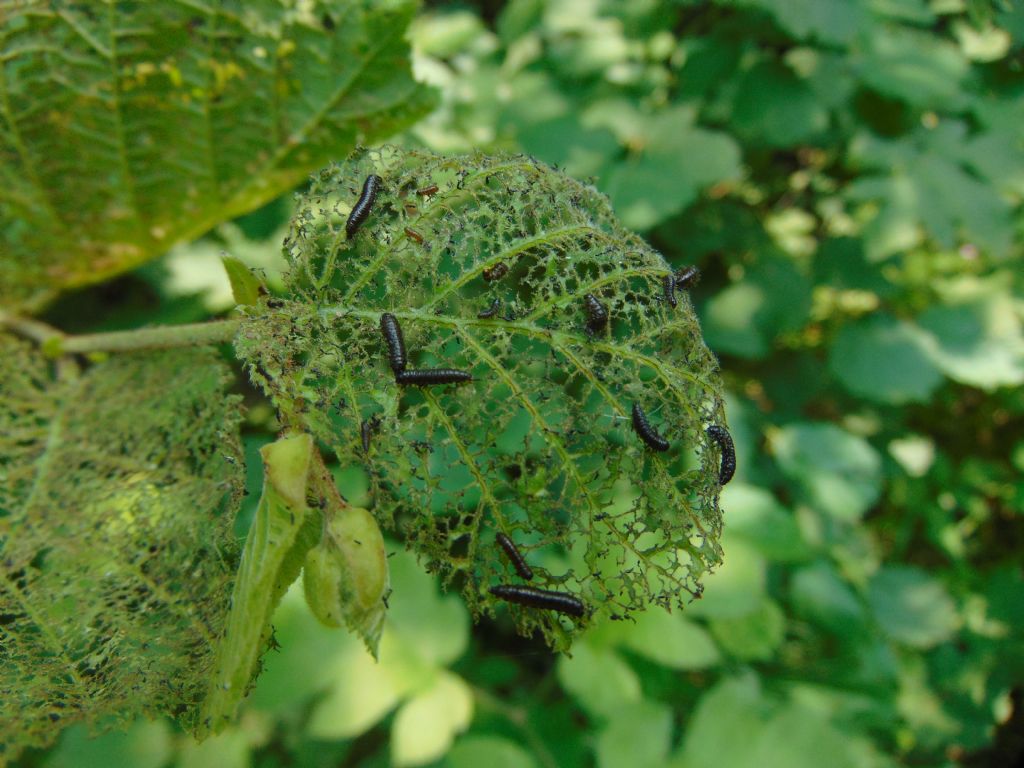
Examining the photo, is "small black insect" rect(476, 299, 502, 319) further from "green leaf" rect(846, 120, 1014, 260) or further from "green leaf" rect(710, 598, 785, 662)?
"green leaf" rect(846, 120, 1014, 260)

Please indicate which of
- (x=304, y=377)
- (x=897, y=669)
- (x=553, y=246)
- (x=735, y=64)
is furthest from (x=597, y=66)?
(x=897, y=669)

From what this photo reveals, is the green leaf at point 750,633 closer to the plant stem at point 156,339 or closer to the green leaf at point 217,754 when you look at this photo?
the green leaf at point 217,754


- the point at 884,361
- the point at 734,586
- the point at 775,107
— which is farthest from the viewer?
the point at 884,361

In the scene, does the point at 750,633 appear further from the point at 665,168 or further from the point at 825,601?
the point at 665,168

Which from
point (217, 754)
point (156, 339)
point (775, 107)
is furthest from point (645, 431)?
point (775, 107)

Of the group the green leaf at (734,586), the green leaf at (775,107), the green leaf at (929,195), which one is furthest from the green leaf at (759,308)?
the green leaf at (734,586)

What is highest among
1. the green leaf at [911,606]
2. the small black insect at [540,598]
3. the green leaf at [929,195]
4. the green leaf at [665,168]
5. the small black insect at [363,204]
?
the small black insect at [363,204]

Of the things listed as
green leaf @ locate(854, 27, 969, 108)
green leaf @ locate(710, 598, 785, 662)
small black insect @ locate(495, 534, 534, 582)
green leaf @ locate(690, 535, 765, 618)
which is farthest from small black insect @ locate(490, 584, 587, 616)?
green leaf @ locate(854, 27, 969, 108)
